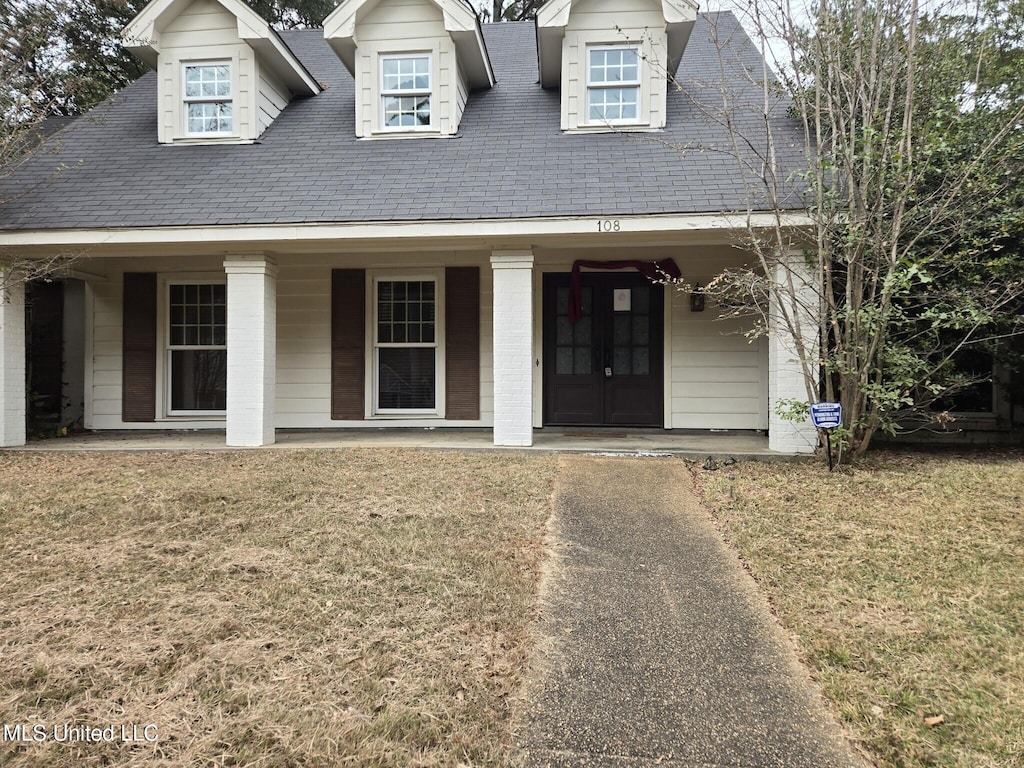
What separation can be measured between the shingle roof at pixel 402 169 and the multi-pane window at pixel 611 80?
404 millimetres

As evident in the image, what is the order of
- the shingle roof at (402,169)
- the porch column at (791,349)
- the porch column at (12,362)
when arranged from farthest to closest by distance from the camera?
the porch column at (12,362) < the shingle roof at (402,169) < the porch column at (791,349)

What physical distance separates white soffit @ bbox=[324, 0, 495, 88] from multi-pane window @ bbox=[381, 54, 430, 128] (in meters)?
0.52

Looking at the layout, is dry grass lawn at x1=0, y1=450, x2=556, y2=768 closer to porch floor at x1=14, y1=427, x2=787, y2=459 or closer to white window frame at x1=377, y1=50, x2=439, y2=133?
porch floor at x1=14, y1=427, x2=787, y2=459

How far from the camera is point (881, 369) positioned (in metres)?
5.42

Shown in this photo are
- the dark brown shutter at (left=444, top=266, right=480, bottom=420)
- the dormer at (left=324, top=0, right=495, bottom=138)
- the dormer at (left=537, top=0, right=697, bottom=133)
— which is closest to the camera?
the dormer at (left=537, top=0, right=697, bottom=133)

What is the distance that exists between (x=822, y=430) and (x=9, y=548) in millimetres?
6499

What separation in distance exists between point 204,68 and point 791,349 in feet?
28.6

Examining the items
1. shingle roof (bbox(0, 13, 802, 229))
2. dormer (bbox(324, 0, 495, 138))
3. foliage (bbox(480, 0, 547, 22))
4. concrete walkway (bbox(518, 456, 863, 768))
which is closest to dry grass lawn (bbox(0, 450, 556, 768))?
concrete walkway (bbox(518, 456, 863, 768))

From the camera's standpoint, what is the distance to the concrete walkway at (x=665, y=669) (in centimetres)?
187

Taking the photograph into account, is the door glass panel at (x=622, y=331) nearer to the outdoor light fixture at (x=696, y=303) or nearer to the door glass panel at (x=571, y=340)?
the door glass panel at (x=571, y=340)

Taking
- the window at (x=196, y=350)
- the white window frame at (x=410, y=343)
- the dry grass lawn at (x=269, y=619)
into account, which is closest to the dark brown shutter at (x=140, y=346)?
the window at (x=196, y=350)

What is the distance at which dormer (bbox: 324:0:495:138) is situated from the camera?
7.83 metres

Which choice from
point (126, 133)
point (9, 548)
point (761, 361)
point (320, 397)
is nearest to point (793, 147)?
point (761, 361)

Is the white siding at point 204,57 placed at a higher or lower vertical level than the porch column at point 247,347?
higher
